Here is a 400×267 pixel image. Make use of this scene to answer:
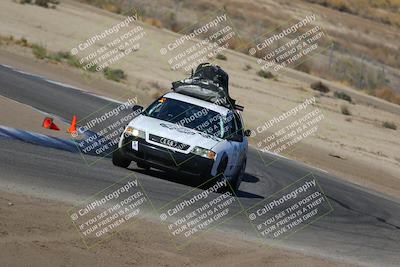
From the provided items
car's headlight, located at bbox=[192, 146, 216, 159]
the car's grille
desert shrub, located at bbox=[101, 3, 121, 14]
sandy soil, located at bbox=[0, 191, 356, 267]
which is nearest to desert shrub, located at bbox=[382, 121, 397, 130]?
desert shrub, located at bbox=[101, 3, 121, 14]

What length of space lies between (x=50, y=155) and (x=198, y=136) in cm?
259

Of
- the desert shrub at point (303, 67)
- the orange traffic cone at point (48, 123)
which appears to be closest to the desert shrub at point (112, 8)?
the desert shrub at point (303, 67)

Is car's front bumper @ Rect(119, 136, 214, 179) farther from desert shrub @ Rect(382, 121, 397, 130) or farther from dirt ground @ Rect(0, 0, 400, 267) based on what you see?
desert shrub @ Rect(382, 121, 397, 130)

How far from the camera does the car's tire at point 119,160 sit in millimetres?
15133

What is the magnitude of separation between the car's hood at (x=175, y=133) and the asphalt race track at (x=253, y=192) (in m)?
0.79

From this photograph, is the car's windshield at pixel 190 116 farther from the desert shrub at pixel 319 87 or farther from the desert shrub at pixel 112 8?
the desert shrub at pixel 112 8

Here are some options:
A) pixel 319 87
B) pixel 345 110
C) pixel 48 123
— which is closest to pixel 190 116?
pixel 48 123

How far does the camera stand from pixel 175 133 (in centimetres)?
1489

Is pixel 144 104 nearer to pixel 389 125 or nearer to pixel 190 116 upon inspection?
pixel 389 125

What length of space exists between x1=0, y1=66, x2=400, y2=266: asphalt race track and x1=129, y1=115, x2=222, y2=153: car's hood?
790 mm

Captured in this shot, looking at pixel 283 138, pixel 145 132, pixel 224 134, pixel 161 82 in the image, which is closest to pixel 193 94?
pixel 224 134

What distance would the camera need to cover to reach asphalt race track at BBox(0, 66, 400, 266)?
40.7ft

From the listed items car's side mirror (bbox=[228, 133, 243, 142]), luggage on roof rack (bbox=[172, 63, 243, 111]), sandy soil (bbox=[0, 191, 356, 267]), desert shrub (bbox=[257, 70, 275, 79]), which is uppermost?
sandy soil (bbox=[0, 191, 356, 267])

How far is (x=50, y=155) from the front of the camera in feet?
47.4
